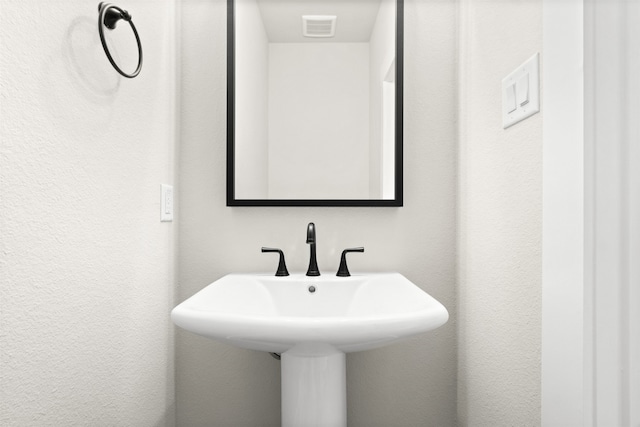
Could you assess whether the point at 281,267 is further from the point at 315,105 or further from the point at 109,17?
the point at 109,17

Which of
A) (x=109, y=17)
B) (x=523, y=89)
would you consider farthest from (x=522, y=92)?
(x=109, y=17)

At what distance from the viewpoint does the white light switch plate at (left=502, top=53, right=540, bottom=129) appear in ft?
2.79

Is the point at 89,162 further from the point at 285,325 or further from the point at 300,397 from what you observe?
the point at 300,397

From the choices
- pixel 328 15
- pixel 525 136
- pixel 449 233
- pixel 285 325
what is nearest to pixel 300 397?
pixel 285 325

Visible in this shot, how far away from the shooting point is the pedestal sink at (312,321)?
0.72 meters

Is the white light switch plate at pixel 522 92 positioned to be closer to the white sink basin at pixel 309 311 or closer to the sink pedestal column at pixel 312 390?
the white sink basin at pixel 309 311

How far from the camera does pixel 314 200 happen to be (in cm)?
128

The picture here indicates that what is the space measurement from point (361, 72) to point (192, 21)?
1.92 feet

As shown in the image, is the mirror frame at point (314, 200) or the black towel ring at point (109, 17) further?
the mirror frame at point (314, 200)

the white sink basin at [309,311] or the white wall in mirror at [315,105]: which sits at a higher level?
the white wall in mirror at [315,105]

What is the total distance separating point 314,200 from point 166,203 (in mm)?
452

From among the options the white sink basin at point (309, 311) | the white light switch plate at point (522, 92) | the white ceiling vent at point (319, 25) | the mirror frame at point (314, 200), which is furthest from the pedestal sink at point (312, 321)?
the white ceiling vent at point (319, 25)

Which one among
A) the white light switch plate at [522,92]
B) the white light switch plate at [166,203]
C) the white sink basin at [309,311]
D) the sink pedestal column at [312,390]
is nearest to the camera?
the white sink basin at [309,311]

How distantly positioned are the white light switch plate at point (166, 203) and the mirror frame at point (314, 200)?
0.17 meters
